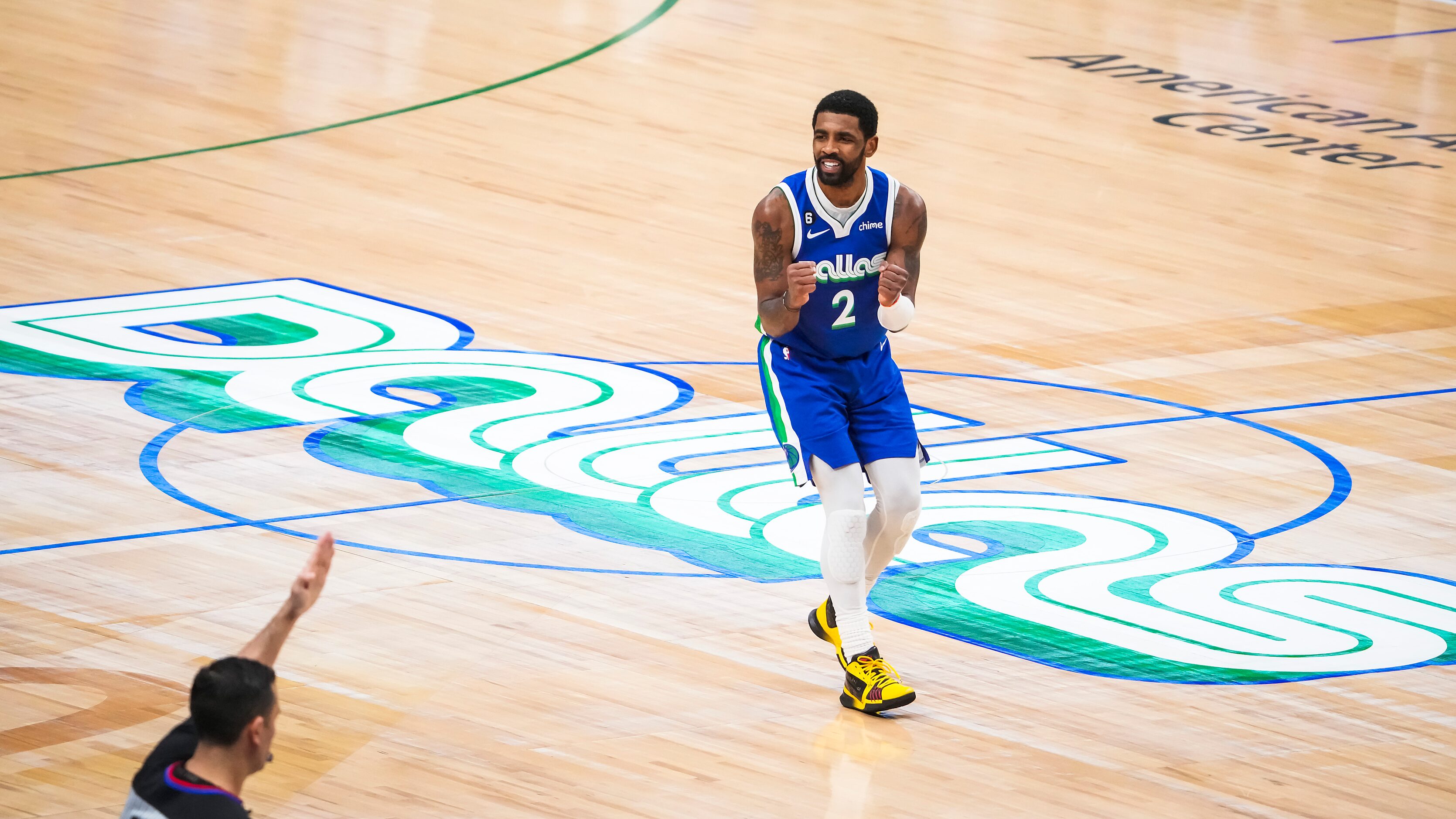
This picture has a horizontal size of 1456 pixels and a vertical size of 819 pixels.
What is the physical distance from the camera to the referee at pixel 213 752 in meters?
3.97

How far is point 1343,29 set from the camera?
21844mm

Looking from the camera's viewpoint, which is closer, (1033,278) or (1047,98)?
(1033,278)

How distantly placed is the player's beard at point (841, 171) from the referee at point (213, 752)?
9.96 feet

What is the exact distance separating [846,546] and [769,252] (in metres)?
1.00

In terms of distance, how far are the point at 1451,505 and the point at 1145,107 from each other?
918cm

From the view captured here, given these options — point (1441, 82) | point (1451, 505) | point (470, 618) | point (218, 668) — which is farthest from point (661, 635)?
point (1441, 82)

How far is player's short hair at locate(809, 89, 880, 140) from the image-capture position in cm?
657

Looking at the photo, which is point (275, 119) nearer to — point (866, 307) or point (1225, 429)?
point (1225, 429)

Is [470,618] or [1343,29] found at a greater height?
[1343,29]

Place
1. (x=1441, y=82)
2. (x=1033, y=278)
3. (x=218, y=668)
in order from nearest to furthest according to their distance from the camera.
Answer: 1. (x=218, y=668)
2. (x=1033, y=278)
3. (x=1441, y=82)

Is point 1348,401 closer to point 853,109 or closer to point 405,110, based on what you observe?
point 853,109

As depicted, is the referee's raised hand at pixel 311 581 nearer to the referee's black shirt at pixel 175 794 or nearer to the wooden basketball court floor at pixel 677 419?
the referee's black shirt at pixel 175 794

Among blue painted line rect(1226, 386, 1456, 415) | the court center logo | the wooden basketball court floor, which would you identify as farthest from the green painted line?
blue painted line rect(1226, 386, 1456, 415)

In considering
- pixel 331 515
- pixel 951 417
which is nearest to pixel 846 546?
pixel 331 515
